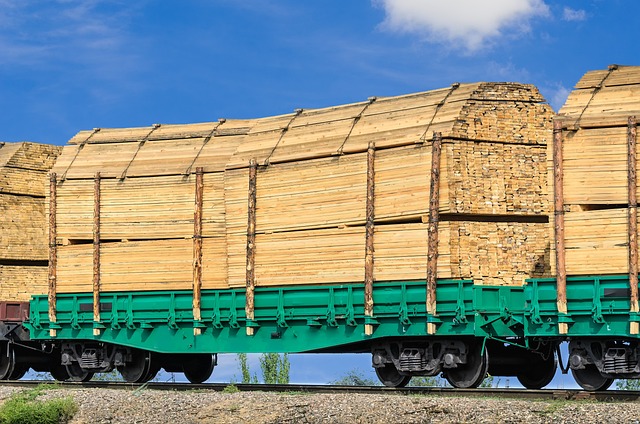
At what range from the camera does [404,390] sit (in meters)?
22.1

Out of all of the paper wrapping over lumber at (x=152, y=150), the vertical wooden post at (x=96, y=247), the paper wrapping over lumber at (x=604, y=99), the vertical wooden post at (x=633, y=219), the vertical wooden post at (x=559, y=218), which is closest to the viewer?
the vertical wooden post at (x=633, y=219)

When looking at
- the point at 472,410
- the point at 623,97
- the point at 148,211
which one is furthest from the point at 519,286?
the point at 148,211

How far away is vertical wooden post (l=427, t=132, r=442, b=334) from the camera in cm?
2308

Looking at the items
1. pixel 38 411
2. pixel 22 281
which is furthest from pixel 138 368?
pixel 38 411

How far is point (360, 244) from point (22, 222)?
442 inches

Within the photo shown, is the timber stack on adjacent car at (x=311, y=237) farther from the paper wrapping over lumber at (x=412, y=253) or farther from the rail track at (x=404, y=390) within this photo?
the rail track at (x=404, y=390)

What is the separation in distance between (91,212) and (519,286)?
442 inches

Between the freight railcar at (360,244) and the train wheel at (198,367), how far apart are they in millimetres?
40

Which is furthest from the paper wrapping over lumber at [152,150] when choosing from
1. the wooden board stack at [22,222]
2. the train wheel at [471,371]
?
the train wheel at [471,371]

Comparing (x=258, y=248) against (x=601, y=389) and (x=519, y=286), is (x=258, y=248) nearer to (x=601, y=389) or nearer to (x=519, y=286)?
(x=519, y=286)

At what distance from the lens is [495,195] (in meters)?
23.6

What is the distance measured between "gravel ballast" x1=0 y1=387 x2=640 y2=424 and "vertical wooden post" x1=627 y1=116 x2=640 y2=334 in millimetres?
2389

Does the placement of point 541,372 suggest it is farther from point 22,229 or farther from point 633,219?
point 22,229

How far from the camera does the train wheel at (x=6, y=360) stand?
3012 centimetres
